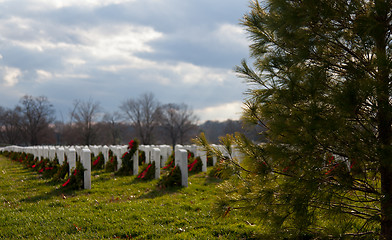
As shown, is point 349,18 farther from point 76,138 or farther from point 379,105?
point 76,138

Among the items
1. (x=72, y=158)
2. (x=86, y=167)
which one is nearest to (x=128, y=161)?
(x=72, y=158)

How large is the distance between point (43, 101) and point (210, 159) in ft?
182

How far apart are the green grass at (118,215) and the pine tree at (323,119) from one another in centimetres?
100

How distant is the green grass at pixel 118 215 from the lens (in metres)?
4.93

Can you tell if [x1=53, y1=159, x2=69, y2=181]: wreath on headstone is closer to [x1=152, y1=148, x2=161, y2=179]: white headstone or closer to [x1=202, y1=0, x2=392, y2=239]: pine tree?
[x1=152, y1=148, x2=161, y2=179]: white headstone

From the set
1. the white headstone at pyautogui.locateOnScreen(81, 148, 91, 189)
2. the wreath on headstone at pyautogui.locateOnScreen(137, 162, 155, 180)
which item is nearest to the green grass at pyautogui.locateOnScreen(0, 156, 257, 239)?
the white headstone at pyautogui.locateOnScreen(81, 148, 91, 189)

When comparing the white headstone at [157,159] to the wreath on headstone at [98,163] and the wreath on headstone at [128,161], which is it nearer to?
the wreath on headstone at [128,161]

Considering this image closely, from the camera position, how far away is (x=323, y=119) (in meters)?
2.85

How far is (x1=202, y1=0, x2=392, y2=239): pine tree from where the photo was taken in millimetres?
2848

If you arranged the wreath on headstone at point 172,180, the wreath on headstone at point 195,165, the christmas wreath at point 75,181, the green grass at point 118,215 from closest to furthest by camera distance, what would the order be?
the green grass at point 118,215 → the wreath on headstone at point 172,180 → the christmas wreath at point 75,181 → the wreath on headstone at point 195,165

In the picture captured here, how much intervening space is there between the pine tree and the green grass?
100 centimetres

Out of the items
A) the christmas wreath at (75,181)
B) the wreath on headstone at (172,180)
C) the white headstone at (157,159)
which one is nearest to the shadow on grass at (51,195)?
the christmas wreath at (75,181)

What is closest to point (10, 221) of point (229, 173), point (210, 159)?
point (229, 173)

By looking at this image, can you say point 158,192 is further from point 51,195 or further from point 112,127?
point 112,127
